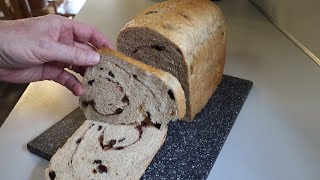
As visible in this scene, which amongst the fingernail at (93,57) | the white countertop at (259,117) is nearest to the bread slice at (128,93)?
the fingernail at (93,57)

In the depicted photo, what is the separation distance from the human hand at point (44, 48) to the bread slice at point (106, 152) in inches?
8.4

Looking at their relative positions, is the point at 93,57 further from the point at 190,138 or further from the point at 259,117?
the point at 259,117

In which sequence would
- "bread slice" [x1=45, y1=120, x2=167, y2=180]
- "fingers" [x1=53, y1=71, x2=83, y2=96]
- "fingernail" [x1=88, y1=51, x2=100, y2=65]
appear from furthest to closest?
"fingers" [x1=53, y1=71, x2=83, y2=96], "fingernail" [x1=88, y1=51, x2=100, y2=65], "bread slice" [x1=45, y1=120, x2=167, y2=180]

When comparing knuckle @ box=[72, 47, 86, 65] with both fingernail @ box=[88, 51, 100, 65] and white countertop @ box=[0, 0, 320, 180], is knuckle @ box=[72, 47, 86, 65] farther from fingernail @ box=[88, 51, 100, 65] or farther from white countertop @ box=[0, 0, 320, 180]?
white countertop @ box=[0, 0, 320, 180]

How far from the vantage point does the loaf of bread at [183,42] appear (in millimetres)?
1227

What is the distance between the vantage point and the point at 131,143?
3.88 ft

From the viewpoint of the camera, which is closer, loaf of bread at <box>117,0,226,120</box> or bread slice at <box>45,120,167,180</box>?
bread slice at <box>45,120,167,180</box>

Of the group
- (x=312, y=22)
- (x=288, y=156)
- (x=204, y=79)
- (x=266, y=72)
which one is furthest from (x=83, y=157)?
(x=312, y=22)

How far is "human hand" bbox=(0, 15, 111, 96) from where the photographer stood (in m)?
1.12

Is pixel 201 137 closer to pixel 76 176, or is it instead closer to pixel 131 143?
pixel 131 143

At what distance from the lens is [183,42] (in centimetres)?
121

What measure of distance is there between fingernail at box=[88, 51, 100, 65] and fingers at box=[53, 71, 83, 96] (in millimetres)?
163

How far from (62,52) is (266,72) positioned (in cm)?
99

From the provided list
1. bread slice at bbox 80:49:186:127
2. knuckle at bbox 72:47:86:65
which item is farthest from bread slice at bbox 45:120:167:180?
knuckle at bbox 72:47:86:65
